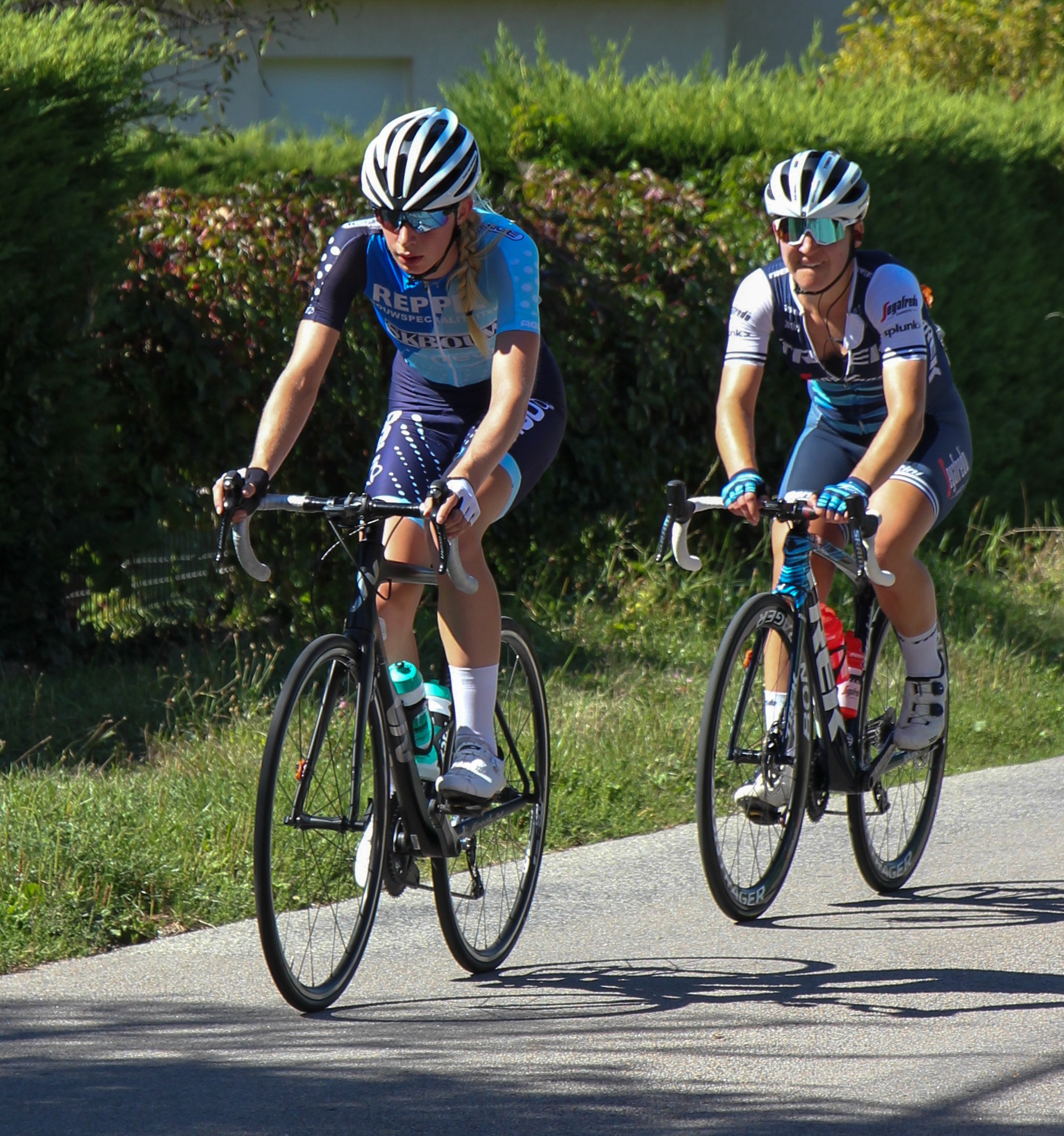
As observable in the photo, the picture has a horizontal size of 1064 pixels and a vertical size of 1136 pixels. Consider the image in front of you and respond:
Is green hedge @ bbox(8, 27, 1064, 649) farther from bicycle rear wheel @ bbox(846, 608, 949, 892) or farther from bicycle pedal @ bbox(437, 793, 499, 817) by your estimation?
bicycle pedal @ bbox(437, 793, 499, 817)

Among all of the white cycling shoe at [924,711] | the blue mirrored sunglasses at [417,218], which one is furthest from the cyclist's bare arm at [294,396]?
the white cycling shoe at [924,711]

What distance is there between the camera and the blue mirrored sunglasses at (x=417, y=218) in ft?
13.9

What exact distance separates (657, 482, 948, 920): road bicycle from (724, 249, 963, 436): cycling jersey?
0.58m

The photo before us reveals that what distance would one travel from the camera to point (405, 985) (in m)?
4.40

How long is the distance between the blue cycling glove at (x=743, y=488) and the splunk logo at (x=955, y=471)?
849 millimetres

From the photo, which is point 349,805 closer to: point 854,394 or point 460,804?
point 460,804

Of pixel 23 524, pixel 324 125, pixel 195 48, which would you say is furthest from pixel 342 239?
pixel 324 125

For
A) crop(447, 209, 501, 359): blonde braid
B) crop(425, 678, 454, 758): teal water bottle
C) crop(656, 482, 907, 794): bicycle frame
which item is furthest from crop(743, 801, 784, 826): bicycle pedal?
crop(447, 209, 501, 359): blonde braid

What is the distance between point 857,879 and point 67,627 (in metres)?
3.75

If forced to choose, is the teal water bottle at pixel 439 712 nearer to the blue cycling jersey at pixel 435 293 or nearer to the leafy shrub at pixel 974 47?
the blue cycling jersey at pixel 435 293

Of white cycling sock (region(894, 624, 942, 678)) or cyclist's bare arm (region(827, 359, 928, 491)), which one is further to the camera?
white cycling sock (region(894, 624, 942, 678))

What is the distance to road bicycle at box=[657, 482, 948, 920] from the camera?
15.7 feet

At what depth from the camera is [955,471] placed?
547cm

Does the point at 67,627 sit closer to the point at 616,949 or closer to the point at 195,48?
the point at 616,949
